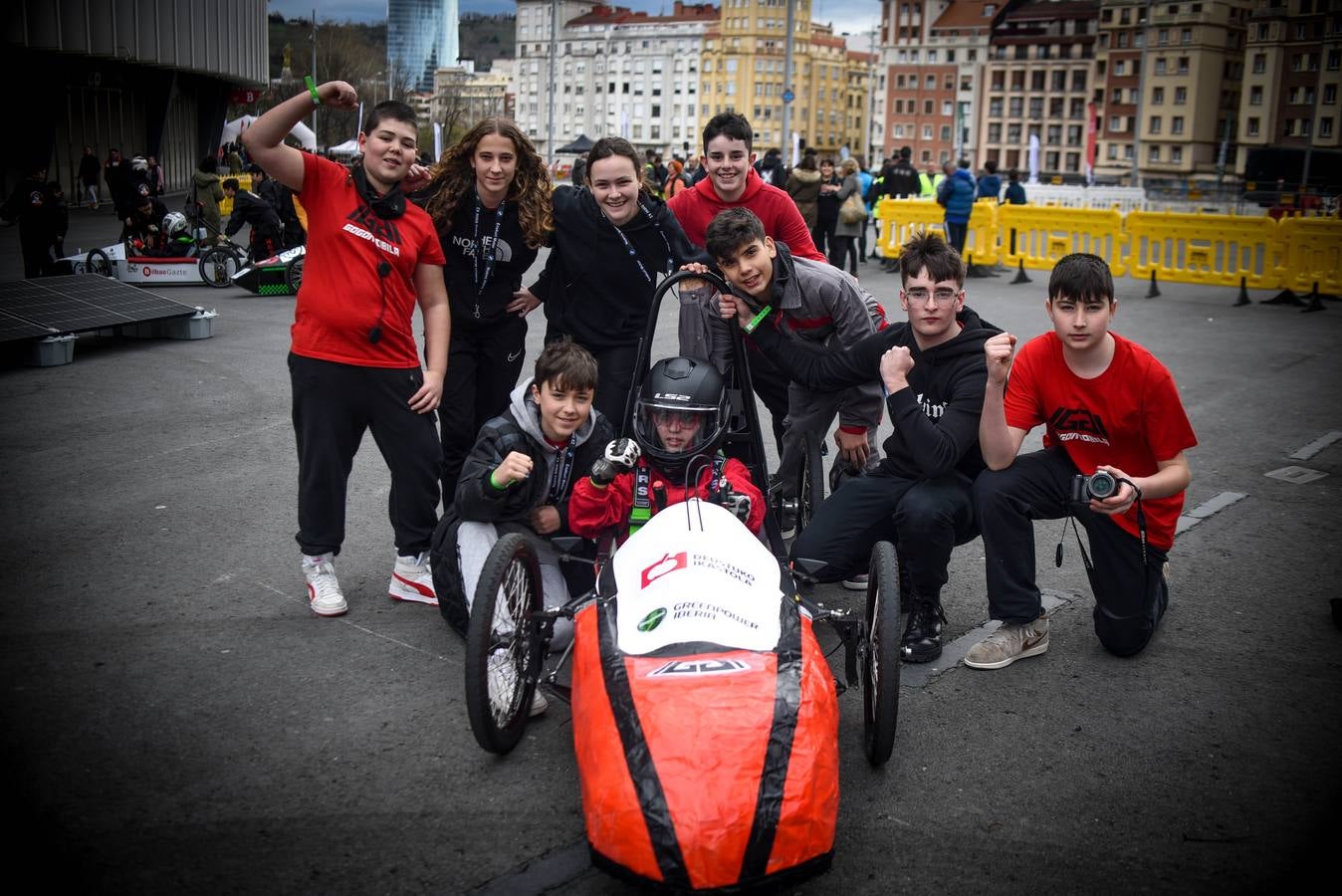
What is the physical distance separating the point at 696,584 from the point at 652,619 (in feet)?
0.62

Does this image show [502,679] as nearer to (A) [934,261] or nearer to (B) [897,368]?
(B) [897,368]

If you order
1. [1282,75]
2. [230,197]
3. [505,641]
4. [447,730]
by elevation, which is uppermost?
[1282,75]

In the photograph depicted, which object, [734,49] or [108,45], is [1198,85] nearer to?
[734,49]

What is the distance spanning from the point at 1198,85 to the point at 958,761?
11995 centimetres

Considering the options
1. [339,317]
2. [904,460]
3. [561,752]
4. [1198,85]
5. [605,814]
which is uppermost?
[1198,85]

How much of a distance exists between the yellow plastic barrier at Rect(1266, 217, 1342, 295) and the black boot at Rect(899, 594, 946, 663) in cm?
1457

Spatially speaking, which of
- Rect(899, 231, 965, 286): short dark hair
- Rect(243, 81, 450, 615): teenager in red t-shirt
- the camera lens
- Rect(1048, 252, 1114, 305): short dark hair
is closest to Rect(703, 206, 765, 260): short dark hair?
Rect(899, 231, 965, 286): short dark hair

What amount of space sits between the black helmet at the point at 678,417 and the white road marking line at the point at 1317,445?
5489 millimetres

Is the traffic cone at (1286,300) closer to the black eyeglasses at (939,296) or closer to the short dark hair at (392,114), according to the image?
the black eyeglasses at (939,296)

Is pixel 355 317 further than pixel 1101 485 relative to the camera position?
Yes

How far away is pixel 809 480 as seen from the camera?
550 centimetres

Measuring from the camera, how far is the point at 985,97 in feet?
430

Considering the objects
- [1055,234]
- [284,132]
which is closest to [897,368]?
[284,132]

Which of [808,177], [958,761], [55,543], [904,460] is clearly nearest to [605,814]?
[958,761]
